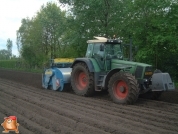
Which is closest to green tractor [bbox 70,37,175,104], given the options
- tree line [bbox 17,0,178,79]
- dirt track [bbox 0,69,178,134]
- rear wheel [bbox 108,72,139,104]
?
rear wheel [bbox 108,72,139,104]

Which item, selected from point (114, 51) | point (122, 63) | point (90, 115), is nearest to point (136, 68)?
point (122, 63)

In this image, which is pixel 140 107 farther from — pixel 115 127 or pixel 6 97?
pixel 6 97

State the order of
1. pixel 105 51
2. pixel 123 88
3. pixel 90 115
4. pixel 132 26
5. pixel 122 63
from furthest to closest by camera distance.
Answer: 1. pixel 132 26
2. pixel 105 51
3. pixel 122 63
4. pixel 123 88
5. pixel 90 115

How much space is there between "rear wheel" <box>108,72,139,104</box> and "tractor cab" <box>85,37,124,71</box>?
3.42 feet

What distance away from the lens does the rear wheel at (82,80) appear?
9102 millimetres

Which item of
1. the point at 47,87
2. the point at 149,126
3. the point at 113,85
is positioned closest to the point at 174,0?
the point at 113,85

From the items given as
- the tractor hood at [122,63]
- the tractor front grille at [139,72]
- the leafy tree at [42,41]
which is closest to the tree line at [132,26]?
the leafy tree at [42,41]

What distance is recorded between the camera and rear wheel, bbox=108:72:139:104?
24.2 ft

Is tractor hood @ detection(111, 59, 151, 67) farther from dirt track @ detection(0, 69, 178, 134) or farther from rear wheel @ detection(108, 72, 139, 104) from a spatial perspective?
dirt track @ detection(0, 69, 178, 134)

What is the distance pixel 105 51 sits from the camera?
8.99 meters

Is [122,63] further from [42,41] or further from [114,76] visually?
[42,41]

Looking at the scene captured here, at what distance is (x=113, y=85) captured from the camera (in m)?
8.09

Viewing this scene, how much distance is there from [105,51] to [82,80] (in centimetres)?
169

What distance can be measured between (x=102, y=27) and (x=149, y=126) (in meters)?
12.0
